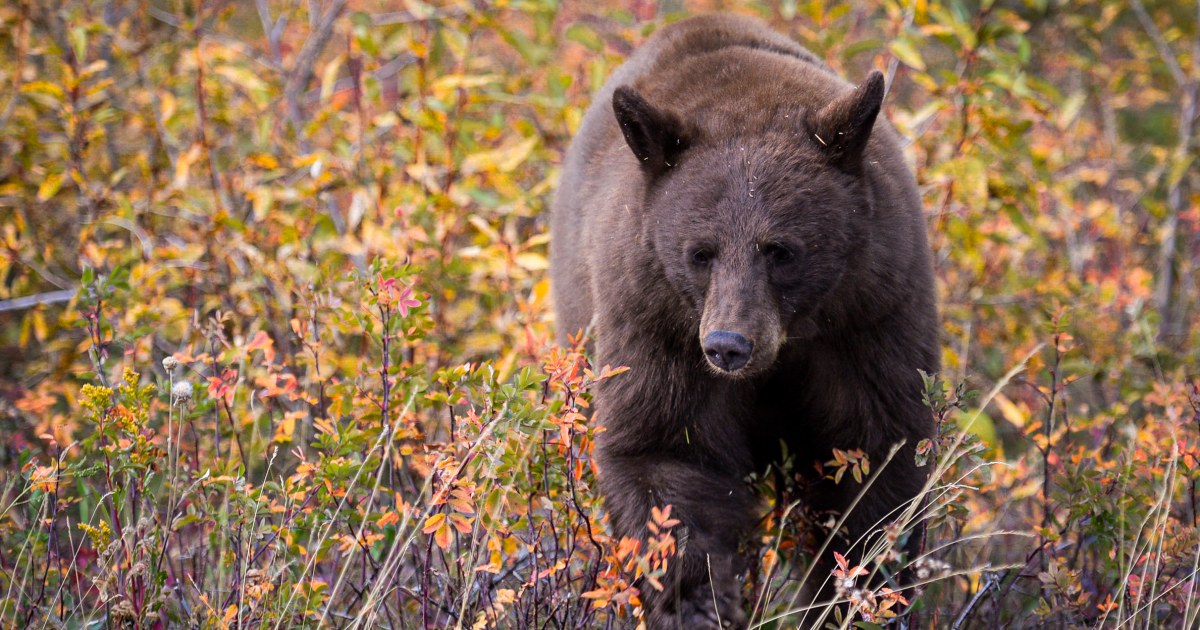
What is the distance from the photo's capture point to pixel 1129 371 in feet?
17.2

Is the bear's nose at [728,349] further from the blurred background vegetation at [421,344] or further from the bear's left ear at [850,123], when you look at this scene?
the bear's left ear at [850,123]

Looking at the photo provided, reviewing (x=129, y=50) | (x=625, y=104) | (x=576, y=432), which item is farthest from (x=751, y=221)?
(x=129, y=50)

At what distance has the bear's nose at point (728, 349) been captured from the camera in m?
2.85

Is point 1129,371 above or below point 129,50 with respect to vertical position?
below

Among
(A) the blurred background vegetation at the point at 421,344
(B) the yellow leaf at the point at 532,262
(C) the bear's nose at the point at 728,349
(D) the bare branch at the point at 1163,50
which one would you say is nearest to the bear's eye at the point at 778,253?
(C) the bear's nose at the point at 728,349

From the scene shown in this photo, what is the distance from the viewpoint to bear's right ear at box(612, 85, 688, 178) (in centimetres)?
309

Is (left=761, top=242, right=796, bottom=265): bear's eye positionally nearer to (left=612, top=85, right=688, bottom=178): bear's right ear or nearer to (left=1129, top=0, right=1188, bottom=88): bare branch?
(left=612, top=85, right=688, bottom=178): bear's right ear

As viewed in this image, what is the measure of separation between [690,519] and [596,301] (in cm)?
70

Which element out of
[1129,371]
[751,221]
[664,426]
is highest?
[751,221]

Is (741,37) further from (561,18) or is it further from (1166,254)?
(561,18)

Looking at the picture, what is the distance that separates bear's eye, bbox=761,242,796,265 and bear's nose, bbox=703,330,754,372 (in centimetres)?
30

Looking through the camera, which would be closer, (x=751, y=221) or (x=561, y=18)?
(x=751, y=221)

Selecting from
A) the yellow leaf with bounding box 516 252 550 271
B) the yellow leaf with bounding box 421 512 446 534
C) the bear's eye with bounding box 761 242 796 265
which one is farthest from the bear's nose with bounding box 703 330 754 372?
the yellow leaf with bounding box 516 252 550 271

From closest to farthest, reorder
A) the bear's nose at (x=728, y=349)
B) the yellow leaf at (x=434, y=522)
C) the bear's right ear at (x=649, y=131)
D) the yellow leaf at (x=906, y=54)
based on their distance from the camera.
→ the yellow leaf at (x=434, y=522) < the bear's nose at (x=728, y=349) < the bear's right ear at (x=649, y=131) < the yellow leaf at (x=906, y=54)
